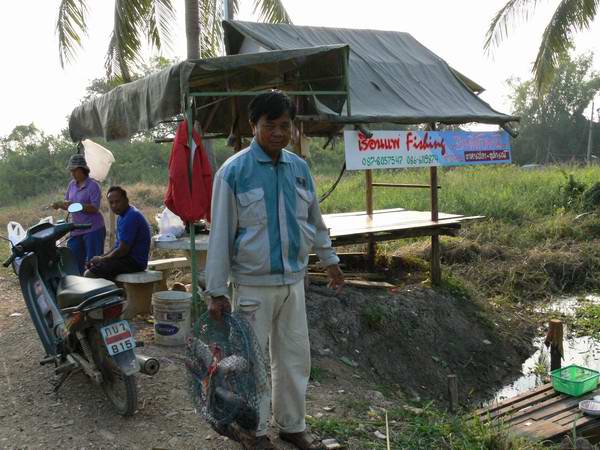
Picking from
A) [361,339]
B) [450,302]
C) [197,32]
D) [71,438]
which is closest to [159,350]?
[71,438]

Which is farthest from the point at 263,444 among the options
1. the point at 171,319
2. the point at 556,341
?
the point at 556,341

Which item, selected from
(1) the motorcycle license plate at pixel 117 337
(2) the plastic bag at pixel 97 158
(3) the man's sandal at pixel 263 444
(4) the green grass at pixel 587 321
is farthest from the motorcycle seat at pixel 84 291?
(4) the green grass at pixel 587 321

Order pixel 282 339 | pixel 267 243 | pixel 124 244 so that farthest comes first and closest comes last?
pixel 124 244, pixel 282 339, pixel 267 243

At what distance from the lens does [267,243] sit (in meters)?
2.92

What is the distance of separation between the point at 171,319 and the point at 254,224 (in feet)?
7.43

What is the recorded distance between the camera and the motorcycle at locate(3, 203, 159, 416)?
3.57 metres

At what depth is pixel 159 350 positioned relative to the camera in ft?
15.9

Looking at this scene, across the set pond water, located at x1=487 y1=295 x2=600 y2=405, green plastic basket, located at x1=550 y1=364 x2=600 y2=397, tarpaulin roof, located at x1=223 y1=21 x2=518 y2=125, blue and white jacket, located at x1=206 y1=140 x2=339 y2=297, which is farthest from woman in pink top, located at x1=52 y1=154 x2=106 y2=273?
green plastic basket, located at x1=550 y1=364 x2=600 y2=397

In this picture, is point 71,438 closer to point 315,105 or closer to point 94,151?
point 315,105

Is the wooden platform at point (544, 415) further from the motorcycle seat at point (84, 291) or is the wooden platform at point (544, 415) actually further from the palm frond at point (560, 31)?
the palm frond at point (560, 31)

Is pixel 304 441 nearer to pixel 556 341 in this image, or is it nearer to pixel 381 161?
pixel 381 161

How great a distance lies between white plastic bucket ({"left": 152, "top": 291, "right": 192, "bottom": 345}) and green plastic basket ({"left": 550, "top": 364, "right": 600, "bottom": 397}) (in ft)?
10.6

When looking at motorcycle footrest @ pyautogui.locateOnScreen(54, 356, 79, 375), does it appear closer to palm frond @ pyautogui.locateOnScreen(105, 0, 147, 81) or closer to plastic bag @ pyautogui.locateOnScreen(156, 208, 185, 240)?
plastic bag @ pyautogui.locateOnScreen(156, 208, 185, 240)

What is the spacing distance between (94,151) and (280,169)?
4.47 m
